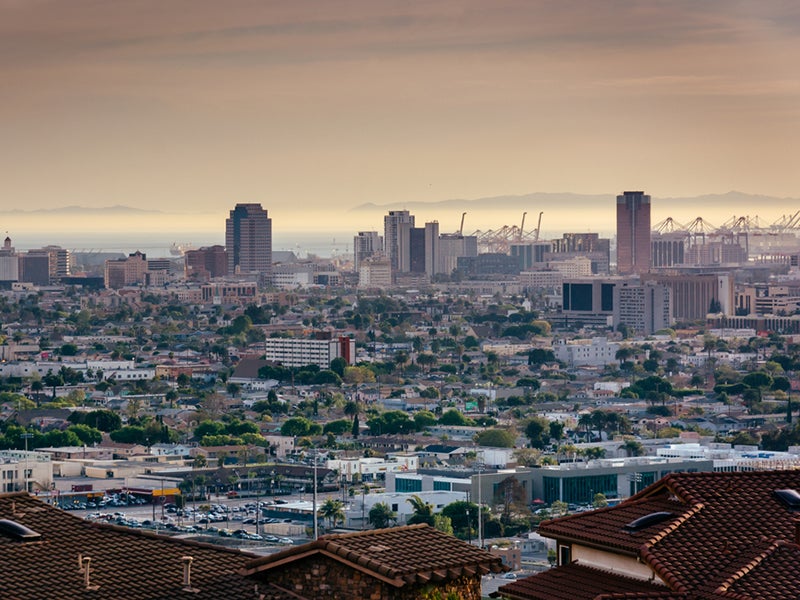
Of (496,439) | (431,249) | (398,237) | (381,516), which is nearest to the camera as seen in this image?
(381,516)

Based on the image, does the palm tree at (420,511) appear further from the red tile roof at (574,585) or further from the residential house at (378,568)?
the residential house at (378,568)

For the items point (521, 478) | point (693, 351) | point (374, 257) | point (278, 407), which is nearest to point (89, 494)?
point (521, 478)

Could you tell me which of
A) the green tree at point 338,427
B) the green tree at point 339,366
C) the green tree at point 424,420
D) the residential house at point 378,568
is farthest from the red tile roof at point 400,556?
the green tree at point 339,366

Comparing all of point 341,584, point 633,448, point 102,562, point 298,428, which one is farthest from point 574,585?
point 298,428

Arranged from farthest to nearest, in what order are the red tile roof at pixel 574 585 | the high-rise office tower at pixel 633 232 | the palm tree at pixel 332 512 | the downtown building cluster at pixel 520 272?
1. the high-rise office tower at pixel 633 232
2. the downtown building cluster at pixel 520 272
3. the palm tree at pixel 332 512
4. the red tile roof at pixel 574 585

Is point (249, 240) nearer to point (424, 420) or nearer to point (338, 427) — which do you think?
point (424, 420)

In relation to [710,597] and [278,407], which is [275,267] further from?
[710,597]
